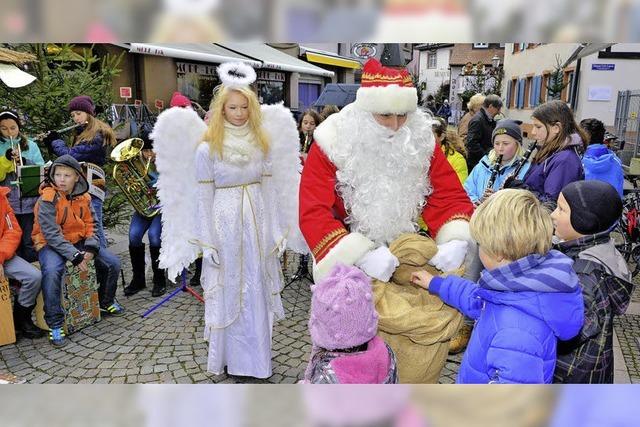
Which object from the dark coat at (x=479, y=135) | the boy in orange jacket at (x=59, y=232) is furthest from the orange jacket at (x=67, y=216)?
the dark coat at (x=479, y=135)

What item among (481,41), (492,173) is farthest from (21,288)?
(481,41)

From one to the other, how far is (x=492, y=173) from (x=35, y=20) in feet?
13.4

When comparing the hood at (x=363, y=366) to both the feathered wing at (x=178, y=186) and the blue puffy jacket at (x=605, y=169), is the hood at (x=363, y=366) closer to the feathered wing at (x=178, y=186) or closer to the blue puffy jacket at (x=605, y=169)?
the feathered wing at (x=178, y=186)

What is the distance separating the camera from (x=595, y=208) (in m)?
1.77

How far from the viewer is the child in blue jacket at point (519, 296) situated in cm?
141

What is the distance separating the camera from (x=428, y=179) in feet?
8.36

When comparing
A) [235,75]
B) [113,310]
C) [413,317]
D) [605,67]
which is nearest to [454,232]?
[413,317]

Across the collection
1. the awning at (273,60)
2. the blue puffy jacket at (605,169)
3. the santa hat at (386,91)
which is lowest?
the blue puffy jacket at (605,169)

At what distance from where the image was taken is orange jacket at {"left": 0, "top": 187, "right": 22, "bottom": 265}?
380 cm

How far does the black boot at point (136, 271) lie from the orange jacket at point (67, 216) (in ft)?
2.39

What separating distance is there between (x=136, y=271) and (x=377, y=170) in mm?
3457

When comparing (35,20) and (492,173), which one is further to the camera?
(492,173)

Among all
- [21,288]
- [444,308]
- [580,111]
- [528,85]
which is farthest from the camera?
[528,85]

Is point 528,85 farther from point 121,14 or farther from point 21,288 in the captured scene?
point 121,14
